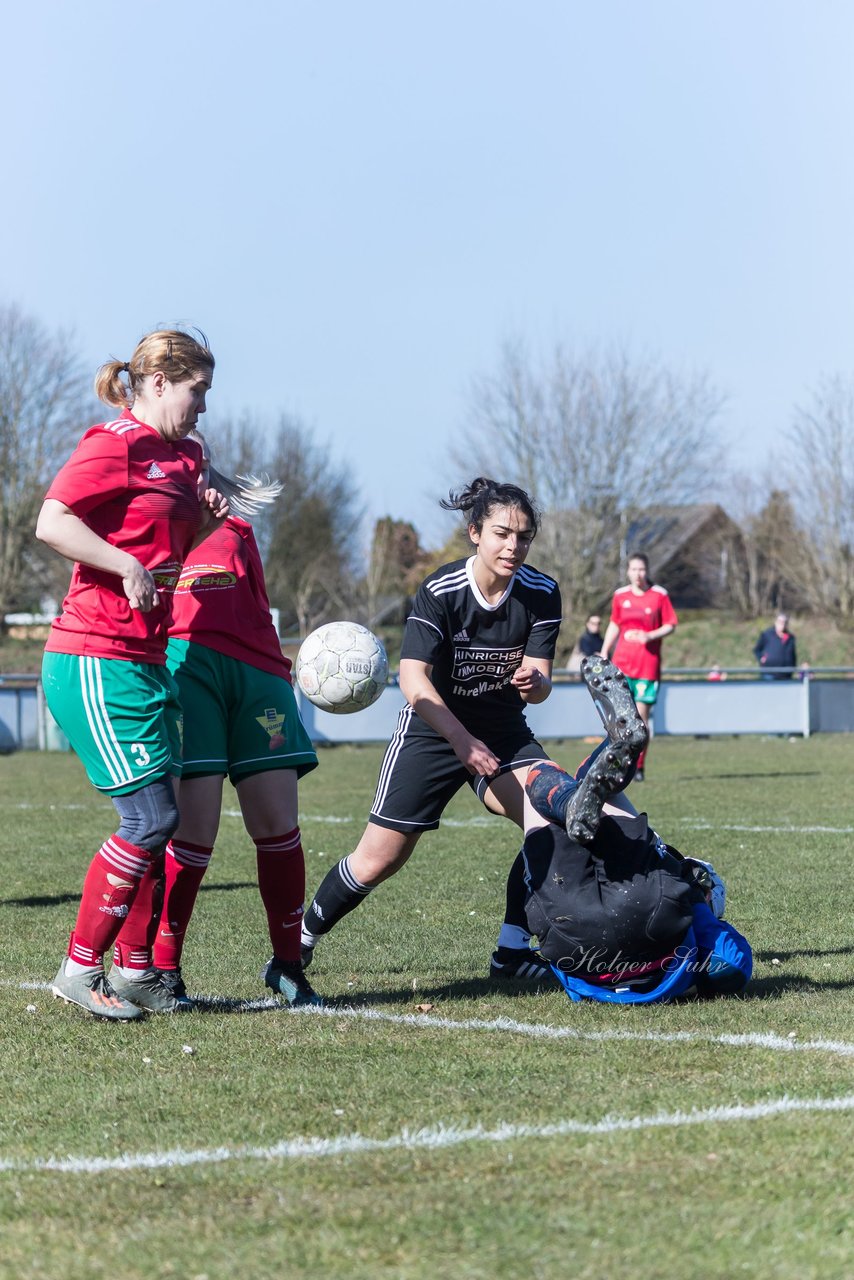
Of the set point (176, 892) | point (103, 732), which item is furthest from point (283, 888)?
point (103, 732)

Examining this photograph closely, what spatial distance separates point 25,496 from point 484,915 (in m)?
39.2

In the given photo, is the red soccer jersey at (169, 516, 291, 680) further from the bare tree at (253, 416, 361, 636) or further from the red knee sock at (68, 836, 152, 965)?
the bare tree at (253, 416, 361, 636)

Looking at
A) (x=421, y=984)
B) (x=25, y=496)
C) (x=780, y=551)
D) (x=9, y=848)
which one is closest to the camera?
(x=421, y=984)

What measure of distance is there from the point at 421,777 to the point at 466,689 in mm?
364

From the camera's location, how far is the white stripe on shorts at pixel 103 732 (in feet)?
15.4

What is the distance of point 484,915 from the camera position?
23.4 ft

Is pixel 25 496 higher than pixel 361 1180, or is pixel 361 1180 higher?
pixel 25 496

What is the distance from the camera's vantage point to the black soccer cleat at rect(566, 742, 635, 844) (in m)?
4.73

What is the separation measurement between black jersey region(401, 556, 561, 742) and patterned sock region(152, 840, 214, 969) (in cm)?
104

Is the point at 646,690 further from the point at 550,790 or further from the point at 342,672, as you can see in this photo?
the point at 550,790

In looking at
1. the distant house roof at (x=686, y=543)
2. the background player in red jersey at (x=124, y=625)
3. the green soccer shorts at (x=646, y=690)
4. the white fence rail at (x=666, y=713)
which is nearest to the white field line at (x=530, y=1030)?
the background player in red jersey at (x=124, y=625)

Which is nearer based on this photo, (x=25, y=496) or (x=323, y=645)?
(x=323, y=645)

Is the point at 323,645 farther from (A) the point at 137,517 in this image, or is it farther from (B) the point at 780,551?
(B) the point at 780,551

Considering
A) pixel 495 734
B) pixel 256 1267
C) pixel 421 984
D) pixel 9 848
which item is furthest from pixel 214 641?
pixel 9 848
